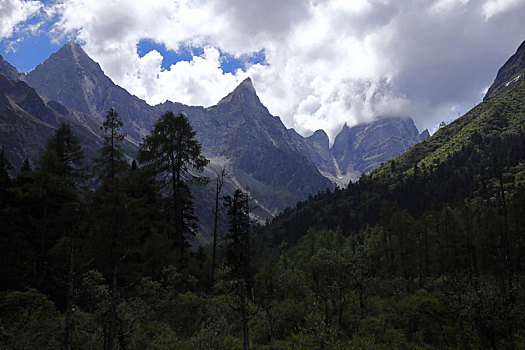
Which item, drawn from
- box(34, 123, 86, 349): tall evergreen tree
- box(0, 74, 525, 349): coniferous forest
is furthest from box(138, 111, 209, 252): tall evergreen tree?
box(34, 123, 86, 349): tall evergreen tree

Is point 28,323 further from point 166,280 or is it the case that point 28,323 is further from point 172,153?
point 172,153

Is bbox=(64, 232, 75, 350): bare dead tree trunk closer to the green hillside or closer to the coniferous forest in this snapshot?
the coniferous forest

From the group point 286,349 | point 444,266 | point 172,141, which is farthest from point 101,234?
point 444,266

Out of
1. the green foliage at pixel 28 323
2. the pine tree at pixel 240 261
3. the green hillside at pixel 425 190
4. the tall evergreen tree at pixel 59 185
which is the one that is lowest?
the green foliage at pixel 28 323

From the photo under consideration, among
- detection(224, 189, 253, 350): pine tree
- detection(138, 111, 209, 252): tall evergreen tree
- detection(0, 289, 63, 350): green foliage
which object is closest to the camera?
detection(0, 289, 63, 350): green foliage

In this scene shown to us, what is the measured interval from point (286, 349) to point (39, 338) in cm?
1711

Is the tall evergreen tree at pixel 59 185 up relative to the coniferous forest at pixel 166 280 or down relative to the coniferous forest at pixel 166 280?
up

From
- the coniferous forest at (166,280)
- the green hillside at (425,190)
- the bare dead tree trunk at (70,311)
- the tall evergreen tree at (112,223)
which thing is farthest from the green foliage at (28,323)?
the green hillside at (425,190)

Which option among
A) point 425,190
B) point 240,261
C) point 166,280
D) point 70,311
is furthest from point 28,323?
point 425,190

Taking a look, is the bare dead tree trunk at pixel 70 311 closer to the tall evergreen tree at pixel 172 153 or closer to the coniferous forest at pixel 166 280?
the coniferous forest at pixel 166 280

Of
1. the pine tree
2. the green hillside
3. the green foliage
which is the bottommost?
the green foliage

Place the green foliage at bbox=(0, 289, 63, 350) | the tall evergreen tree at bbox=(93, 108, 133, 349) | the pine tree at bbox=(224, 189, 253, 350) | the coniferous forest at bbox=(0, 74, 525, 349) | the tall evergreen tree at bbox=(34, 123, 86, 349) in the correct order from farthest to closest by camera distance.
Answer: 1. the tall evergreen tree at bbox=(34, 123, 86, 349)
2. the pine tree at bbox=(224, 189, 253, 350)
3. the coniferous forest at bbox=(0, 74, 525, 349)
4. the tall evergreen tree at bbox=(93, 108, 133, 349)
5. the green foliage at bbox=(0, 289, 63, 350)

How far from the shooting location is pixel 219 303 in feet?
85.4

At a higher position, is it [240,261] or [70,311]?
[240,261]
